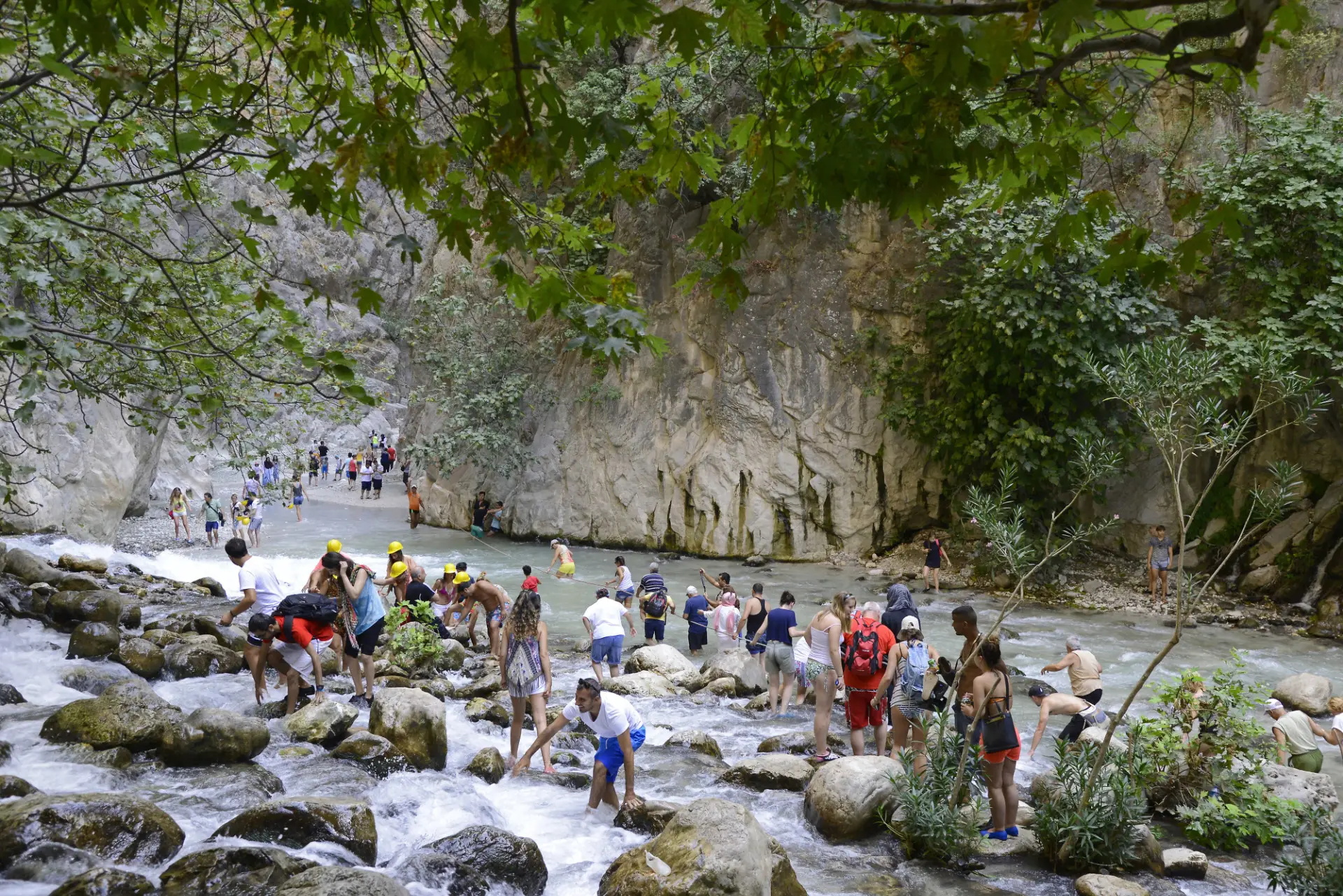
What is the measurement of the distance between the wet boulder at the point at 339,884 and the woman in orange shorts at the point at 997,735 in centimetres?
445

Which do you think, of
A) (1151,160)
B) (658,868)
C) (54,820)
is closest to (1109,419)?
(1151,160)

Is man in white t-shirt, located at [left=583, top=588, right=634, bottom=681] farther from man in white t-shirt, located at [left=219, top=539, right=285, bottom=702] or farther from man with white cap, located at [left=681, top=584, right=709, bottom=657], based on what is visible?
man in white t-shirt, located at [left=219, top=539, right=285, bottom=702]

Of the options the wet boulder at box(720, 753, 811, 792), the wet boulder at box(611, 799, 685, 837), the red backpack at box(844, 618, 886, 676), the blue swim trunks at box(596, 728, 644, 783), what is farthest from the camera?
the red backpack at box(844, 618, 886, 676)

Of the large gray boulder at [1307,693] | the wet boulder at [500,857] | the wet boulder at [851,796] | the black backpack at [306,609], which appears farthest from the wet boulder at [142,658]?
the large gray boulder at [1307,693]

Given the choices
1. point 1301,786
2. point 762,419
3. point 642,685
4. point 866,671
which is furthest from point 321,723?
point 762,419

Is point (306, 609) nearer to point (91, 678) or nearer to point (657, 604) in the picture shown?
point (91, 678)

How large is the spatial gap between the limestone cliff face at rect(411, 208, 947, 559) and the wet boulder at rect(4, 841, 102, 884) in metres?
16.9

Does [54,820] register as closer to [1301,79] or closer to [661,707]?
[661,707]

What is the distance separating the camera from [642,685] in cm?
1207

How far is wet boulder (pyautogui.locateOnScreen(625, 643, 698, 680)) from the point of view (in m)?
12.9

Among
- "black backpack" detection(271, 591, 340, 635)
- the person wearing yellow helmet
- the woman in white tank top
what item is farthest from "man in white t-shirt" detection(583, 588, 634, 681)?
"black backpack" detection(271, 591, 340, 635)

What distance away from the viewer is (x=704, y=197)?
22.5m

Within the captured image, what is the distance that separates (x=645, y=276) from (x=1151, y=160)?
38.9 feet

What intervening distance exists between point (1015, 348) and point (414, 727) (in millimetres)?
13241
